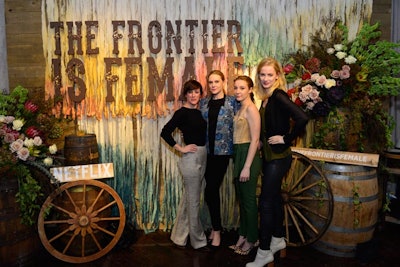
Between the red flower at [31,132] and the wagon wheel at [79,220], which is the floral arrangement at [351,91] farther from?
the red flower at [31,132]

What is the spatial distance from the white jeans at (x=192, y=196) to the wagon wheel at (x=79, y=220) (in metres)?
0.61

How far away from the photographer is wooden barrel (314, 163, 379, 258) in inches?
111

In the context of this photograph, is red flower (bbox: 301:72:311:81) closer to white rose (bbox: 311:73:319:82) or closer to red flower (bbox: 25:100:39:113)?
white rose (bbox: 311:73:319:82)

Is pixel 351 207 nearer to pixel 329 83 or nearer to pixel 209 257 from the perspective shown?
pixel 329 83

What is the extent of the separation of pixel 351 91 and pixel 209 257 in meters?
2.14

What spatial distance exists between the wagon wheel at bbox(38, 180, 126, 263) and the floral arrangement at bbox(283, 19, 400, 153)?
2.16 meters

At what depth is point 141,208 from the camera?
3.62 meters

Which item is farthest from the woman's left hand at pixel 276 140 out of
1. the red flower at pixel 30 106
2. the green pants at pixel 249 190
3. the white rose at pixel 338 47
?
the red flower at pixel 30 106

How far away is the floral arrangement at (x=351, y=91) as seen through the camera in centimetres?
310

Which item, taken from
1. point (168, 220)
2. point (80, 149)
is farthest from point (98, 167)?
point (168, 220)

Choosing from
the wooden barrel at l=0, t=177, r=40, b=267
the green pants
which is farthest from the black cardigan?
the wooden barrel at l=0, t=177, r=40, b=267

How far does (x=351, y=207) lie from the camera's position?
9.29 feet

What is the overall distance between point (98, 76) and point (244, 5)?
1.78m

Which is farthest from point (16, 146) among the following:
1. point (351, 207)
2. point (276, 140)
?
point (351, 207)
